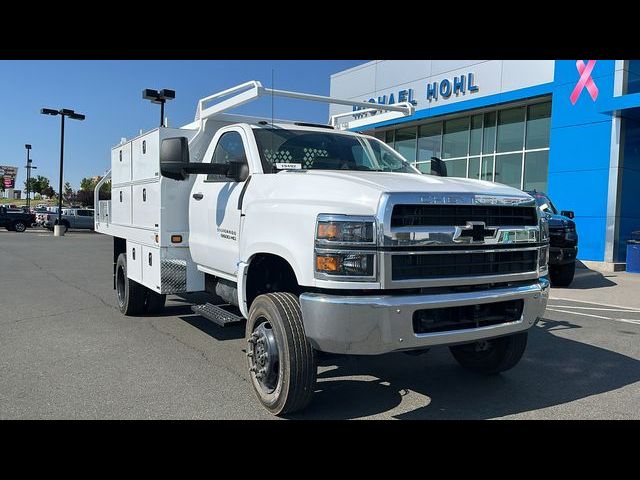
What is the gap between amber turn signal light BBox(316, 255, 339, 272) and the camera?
338cm

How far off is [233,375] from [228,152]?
211 centimetres

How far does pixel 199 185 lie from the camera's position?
5.61 metres

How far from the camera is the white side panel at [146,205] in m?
6.00

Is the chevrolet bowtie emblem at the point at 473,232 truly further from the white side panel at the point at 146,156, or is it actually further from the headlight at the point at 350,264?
the white side panel at the point at 146,156

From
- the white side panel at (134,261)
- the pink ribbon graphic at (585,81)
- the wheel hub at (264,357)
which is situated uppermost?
the pink ribbon graphic at (585,81)

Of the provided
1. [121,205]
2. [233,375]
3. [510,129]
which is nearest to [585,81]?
[510,129]

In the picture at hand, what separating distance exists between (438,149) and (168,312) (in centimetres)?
1586

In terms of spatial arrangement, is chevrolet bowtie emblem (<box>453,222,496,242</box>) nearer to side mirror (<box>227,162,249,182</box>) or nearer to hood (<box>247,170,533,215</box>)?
hood (<box>247,170,533,215</box>)

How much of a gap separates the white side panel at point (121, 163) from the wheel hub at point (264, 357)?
13.2 feet

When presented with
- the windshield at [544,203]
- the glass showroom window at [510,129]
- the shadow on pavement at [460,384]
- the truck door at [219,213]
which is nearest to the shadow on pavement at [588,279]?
the windshield at [544,203]

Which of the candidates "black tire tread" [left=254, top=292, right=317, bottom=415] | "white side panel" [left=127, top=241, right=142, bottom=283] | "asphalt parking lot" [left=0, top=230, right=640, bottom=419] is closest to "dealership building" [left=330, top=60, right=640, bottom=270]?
"white side panel" [left=127, top=241, right=142, bottom=283]

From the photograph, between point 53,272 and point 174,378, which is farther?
point 53,272

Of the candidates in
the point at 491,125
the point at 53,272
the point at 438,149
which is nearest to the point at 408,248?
the point at 53,272
